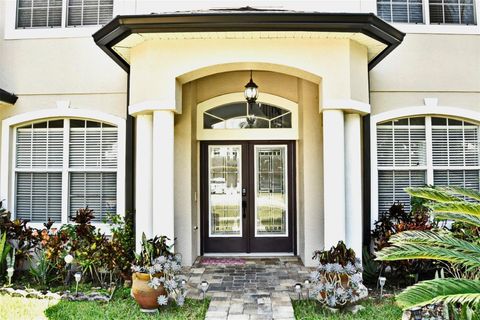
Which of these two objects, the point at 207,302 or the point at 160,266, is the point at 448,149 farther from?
the point at 160,266

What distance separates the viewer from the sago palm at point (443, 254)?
3193mm

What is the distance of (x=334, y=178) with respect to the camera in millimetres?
5816

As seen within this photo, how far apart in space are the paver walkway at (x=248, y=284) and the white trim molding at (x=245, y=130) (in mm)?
2762

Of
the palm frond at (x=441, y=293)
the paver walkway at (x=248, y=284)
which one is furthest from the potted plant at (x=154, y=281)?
the palm frond at (x=441, y=293)

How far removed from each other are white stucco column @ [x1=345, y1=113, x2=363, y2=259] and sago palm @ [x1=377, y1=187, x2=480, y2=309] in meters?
1.54

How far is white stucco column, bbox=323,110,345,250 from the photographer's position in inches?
227

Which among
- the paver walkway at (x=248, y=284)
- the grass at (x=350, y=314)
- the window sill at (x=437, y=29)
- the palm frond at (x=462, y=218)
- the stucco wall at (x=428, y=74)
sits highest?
the window sill at (x=437, y=29)

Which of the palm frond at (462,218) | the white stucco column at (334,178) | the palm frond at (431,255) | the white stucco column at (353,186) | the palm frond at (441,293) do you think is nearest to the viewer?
the palm frond at (441,293)

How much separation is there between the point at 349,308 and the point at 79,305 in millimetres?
Result: 4146

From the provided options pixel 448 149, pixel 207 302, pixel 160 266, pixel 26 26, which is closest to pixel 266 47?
pixel 160 266

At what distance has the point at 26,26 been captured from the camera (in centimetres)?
808

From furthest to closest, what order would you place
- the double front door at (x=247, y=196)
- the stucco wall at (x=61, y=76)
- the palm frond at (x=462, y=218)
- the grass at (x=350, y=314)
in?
the double front door at (x=247, y=196), the stucco wall at (x=61, y=76), the grass at (x=350, y=314), the palm frond at (x=462, y=218)

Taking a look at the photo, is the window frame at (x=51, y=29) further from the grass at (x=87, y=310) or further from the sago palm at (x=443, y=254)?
the sago palm at (x=443, y=254)

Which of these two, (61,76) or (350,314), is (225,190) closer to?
(350,314)
